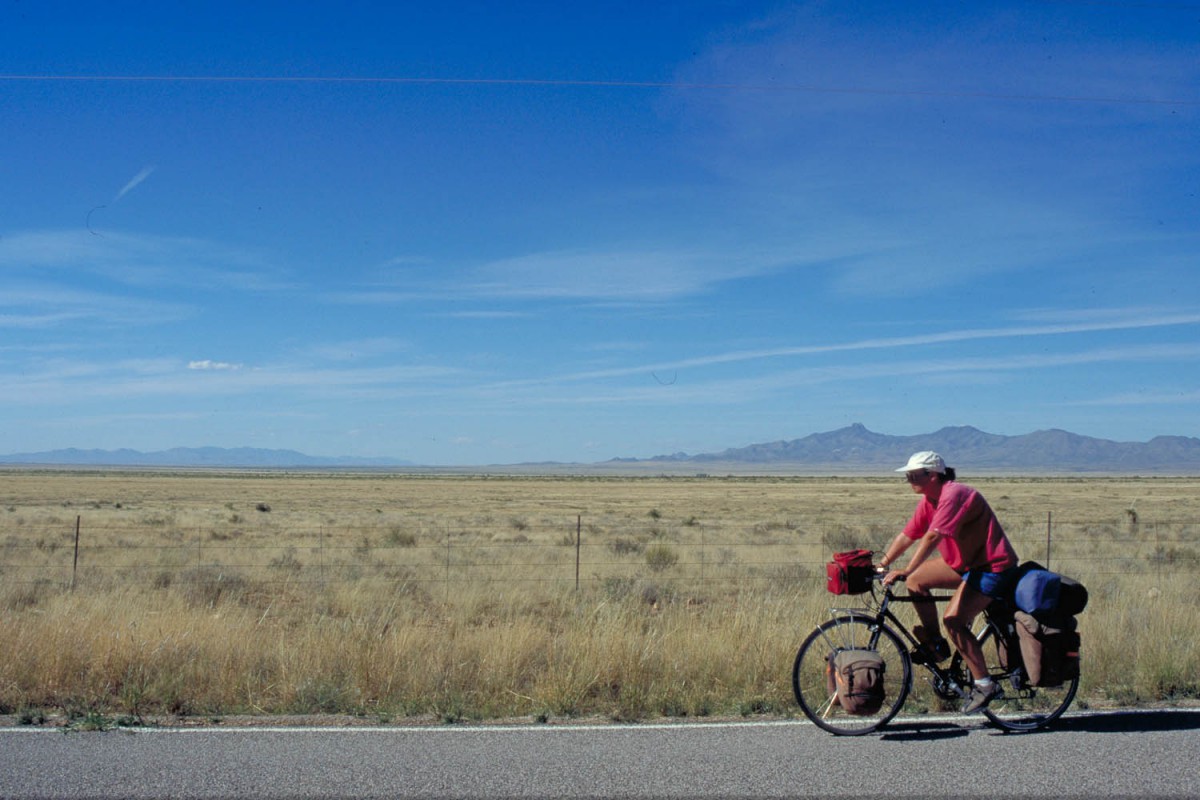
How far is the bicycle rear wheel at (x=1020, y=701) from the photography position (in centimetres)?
668

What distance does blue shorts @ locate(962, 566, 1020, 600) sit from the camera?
6.61 meters

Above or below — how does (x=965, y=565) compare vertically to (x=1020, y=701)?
above

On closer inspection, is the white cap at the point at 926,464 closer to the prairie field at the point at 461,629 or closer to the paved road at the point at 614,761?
the paved road at the point at 614,761

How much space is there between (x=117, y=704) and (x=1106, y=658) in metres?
7.78

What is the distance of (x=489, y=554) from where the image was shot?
2381cm

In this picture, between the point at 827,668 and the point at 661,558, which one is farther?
the point at 661,558

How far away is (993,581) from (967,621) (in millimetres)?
327

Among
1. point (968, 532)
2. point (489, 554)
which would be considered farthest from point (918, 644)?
point (489, 554)

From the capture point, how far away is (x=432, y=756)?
6.00 m

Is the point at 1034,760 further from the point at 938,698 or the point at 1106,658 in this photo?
the point at 1106,658

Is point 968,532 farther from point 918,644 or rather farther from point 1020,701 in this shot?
point 1020,701

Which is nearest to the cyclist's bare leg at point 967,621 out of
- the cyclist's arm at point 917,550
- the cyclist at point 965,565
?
the cyclist at point 965,565

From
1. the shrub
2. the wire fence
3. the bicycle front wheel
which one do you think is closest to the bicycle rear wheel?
the bicycle front wheel

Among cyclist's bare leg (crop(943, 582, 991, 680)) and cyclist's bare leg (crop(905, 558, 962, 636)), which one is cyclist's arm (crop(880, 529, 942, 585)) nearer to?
cyclist's bare leg (crop(905, 558, 962, 636))
